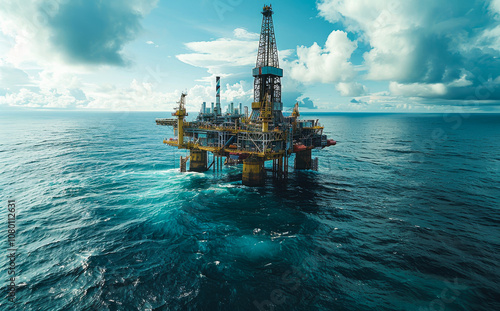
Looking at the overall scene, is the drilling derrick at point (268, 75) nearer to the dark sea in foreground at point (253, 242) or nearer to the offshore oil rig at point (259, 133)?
the offshore oil rig at point (259, 133)

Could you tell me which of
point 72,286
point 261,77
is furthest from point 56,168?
point 261,77

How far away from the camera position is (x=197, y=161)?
62.1 m

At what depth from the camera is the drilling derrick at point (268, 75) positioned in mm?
58594

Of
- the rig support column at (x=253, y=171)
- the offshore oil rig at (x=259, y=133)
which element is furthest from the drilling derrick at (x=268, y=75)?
the rig support column at (x=253, y=171)

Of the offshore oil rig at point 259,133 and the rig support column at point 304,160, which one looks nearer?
the offshore oil rig at point 259,133

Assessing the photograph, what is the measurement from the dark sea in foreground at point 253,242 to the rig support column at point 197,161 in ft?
20.9

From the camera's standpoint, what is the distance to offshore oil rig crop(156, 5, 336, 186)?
49.7m

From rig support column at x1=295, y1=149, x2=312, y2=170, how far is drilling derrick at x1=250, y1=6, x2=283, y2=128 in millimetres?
11212

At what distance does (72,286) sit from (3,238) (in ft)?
52.0

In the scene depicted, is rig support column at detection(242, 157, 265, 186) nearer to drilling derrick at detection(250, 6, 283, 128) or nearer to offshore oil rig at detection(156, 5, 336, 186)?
offshore oil rig at detection(156, 5, 336, 186)

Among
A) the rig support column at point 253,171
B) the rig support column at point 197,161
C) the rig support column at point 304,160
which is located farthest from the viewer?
the rig support column at point 304,160

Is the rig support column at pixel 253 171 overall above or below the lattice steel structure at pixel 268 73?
below

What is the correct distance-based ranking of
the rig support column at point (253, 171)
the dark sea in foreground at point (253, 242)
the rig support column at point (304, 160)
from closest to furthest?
the dark sea in foreground at point (253, 242) < the rig support column at point (253, 171) < the rig support column at point (304, 160)

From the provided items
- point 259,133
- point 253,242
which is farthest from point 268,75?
point 253,242
